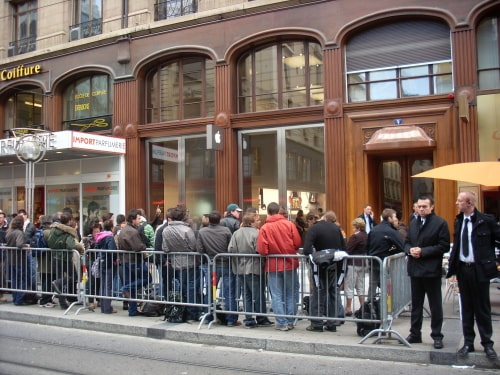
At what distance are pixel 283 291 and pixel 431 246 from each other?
2.33 m

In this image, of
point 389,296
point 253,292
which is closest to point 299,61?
point 253,292

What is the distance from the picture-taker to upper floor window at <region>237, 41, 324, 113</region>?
51.1 ft

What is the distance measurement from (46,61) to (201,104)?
7.54 meters

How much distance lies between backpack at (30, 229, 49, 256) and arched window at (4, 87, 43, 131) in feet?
38.4

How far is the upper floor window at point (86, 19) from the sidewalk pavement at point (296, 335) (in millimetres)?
13249

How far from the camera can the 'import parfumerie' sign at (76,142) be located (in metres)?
16.1

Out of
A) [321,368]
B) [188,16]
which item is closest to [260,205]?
[188,16]

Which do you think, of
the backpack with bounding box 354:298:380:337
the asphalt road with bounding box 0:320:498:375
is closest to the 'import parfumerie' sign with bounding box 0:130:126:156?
the asphalt road with bounding box 0:320:498:375

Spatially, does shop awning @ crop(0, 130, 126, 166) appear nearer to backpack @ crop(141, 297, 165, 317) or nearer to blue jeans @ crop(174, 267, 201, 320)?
backpack @ crop(141, 297, 165, 317)

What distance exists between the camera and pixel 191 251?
8.30 metres

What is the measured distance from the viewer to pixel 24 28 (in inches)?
856

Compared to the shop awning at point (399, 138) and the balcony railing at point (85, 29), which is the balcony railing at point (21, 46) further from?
A: the shop awning at point (399, 138)

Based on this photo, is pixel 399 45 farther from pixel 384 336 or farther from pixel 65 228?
pixel 65 228

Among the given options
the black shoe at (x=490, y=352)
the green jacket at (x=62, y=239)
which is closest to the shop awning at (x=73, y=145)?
the green jacket at (x=62, y=239)
